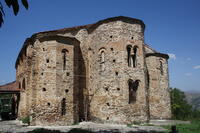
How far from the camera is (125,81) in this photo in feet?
59.9

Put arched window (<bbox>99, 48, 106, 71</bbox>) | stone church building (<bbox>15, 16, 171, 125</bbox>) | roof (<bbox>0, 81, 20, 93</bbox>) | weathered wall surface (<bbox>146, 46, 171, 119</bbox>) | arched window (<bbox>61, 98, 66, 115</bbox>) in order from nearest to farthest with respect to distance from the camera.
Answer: stone church building (<bbox>15, 16, 171, 125</bbox>), arched window (<bbox>61, 98, 66, 115</bbox>), arched window (<bbox>99, 48, 106, 71</bbox>), weathered wall surface (<bbox>146, 46, 171, 119</bbox>), roof (<bbox>0, 81, 20, 93</bbox>)

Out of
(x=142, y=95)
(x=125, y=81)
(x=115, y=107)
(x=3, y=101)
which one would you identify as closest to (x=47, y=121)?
(x=115, y=107)

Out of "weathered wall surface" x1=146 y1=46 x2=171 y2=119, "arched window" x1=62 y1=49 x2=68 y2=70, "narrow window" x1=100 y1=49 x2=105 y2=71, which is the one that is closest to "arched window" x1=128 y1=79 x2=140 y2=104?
"narrow window" x1=100 y1=49 x2=105 y2=71

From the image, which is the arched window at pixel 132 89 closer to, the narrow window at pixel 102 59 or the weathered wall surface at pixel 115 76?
the weathered wall surface at pixel 115 76

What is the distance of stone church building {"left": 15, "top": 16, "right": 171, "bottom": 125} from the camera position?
704 inches

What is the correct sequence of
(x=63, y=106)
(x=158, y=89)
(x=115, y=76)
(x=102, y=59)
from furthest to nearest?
1. (x=158, y=89)
2. (x=102, y=59)
3. (x=115, y=76)
4. (x=63, y=106)

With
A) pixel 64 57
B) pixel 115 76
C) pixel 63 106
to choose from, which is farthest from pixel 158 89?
pixel 64 57

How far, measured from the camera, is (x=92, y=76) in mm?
20109

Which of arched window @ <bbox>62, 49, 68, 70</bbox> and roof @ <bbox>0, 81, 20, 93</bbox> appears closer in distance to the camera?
arched window @ <bbox>62, 49, 68, 70</bbox>

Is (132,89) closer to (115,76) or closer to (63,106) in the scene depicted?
(115,76)

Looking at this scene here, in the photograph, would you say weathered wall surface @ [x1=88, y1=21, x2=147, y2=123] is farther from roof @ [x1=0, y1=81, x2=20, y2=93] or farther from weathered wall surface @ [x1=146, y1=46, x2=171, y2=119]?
roof @ [x1=0, y1=81, x2=20, y2=93]

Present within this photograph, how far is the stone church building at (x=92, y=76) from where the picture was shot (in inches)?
704

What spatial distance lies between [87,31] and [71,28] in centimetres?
187

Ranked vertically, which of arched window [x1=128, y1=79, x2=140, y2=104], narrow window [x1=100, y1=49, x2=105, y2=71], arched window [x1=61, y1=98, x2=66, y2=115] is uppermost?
narrow window [x1=100, y1=49, x2=105, y2=71]
